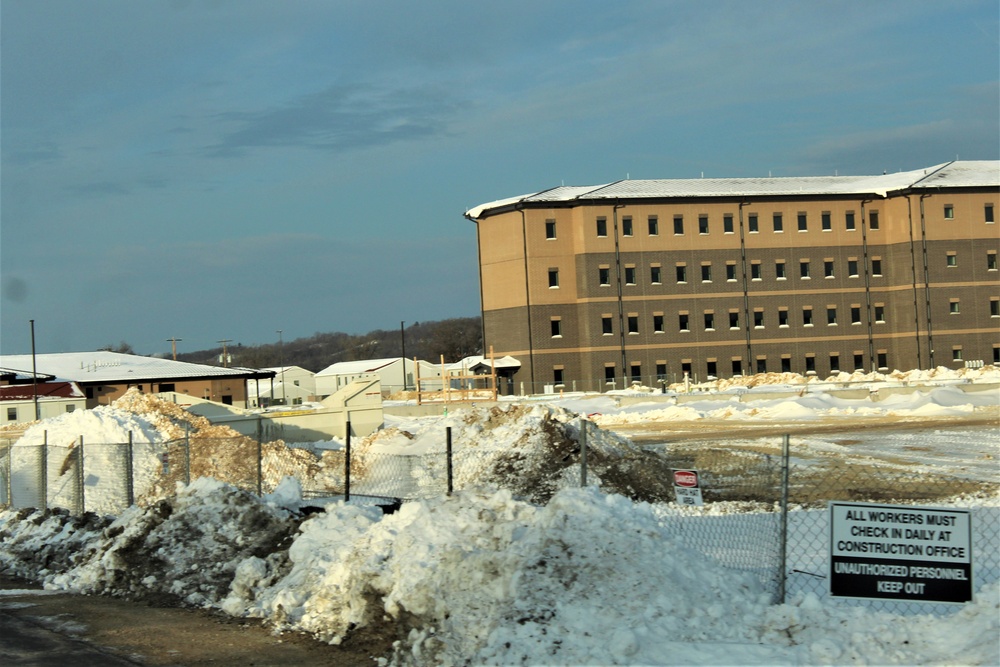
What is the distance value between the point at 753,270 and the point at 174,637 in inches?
3102

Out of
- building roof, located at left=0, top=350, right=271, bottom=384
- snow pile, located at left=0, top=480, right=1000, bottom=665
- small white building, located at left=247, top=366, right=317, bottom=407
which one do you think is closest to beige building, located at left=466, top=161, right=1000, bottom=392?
building roof, located at left=0, top=350, right=271, bottom=384

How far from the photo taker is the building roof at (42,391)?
252ft

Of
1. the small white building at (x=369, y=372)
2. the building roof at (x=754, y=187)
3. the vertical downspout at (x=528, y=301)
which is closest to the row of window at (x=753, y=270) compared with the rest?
the vertical downspout at (x=528, y=301)

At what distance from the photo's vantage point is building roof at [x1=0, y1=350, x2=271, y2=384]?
3374 inches

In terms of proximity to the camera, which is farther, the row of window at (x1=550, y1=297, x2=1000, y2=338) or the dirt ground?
the row of window at (x1=550, y1=297, x2=1000, y2=338)

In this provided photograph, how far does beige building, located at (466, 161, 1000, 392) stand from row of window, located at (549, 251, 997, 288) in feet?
0.38

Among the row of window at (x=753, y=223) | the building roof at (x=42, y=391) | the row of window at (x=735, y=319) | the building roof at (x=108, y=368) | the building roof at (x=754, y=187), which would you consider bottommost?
the building roof at (x=42, y=391)

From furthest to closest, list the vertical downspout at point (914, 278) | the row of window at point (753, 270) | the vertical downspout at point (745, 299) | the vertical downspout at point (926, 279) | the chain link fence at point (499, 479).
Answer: the vertical downspout at point (914, 278) → the vertical downspout at point (926, 279) → the vertical downspout at point (745, 299) → the row of window at point (753, 270) → the chain link fence at point (499, 479)

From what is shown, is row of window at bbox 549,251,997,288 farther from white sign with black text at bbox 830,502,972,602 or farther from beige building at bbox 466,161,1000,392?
white sign with black text at bbox 830,502,972,602

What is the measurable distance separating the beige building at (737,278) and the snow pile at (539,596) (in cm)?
6974

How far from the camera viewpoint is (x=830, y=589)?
28.5ft

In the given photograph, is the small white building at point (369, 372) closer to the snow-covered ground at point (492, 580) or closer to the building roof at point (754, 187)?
the building roof at point (754, 187)

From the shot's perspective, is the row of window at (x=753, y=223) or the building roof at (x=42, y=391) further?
the row of window at (x=753, y=223)

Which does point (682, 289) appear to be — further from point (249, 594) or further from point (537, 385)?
point (249, 594)
